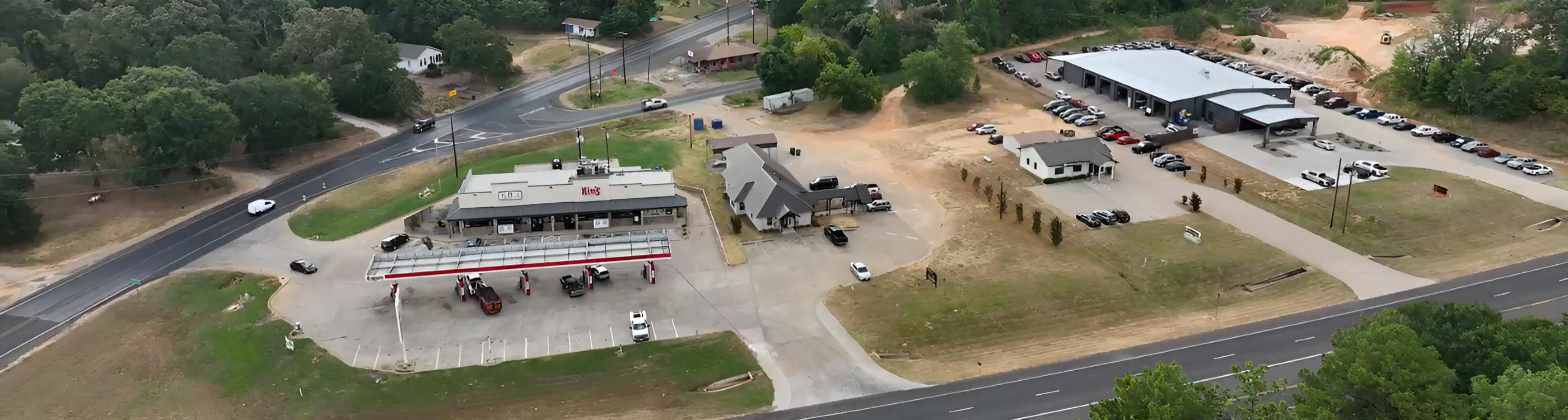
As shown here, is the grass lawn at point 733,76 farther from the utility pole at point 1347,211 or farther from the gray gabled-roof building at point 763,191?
the utility pole at point 1347,211

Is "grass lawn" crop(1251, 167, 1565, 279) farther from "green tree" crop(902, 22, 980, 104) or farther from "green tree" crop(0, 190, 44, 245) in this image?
"green tree" crop(0, 190, 44, 245)

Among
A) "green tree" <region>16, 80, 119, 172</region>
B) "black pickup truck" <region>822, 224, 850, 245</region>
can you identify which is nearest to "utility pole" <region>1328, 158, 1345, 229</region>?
"black pickup truck" <region>822, 224, 850, 245</region>

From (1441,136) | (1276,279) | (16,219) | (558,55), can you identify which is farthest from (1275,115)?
(16,219)

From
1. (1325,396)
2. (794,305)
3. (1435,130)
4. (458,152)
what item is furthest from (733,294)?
(1435,130)

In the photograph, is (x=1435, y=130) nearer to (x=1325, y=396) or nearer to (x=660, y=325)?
(x=1325, y=396)

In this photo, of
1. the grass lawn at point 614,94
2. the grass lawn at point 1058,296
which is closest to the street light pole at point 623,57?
the grass lawn at point 614,94

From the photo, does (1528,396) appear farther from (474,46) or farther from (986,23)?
(474,46)

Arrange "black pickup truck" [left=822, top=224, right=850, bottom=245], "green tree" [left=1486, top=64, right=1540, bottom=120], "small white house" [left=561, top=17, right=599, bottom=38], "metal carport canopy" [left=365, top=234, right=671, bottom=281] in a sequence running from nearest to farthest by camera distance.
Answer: "metal carport canopy" [left=365, top=234, right=671, bottom=281] < "black pickup truck" [left=822, top=224, right=850, bottom=245] < "green tree" [left=1486, top=64, right=1540, bottom=120] < "small white house" [left=561, top=17, right=599, bottom=38]
